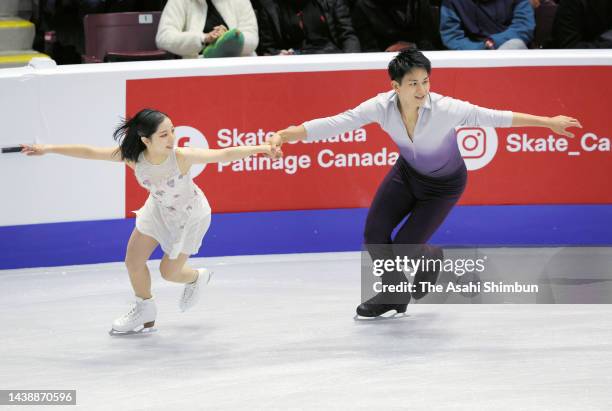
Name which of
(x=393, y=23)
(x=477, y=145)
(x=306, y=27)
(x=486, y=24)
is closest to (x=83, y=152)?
(x=477, y=145)

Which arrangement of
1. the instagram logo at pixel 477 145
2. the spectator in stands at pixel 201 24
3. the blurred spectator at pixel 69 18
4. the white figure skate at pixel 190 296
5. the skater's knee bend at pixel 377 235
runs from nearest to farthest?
the skater's knee bend at pixel 377 235 → the white figure skate at pixel 190 296 → the instagram logo at pixel 477 145 → the spectator in stands at pixel 201 24 → the blurred spectator at pixel 69 18

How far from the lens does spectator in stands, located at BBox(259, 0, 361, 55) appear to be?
348 inches

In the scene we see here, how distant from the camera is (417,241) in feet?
21.0

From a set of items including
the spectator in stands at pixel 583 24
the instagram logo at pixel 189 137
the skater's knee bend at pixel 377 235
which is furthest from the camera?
the spectator in stands at pixel 583 24

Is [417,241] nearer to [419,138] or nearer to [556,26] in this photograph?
[419,138]

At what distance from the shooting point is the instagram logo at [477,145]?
7.85 metres

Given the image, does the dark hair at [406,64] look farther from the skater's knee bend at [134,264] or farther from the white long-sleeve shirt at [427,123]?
the skater's knee bend at [134,264]

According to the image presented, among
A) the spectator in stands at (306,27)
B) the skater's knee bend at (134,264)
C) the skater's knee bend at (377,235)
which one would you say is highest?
the spectator in stands at (306,27)

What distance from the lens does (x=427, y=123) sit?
621 cm

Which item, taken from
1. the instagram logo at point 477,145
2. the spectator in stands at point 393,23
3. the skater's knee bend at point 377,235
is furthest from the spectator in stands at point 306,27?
the skater's knee bend at point 377,235

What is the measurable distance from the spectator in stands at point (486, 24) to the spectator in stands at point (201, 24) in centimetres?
148

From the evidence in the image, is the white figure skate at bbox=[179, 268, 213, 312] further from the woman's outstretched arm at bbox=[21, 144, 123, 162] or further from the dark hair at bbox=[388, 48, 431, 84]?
the dark hair at bbox=[388, 48, 431, 84]

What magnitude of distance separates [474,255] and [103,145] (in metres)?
2.54

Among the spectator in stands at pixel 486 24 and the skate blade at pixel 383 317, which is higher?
the spectator in stands at pixel 486 24
